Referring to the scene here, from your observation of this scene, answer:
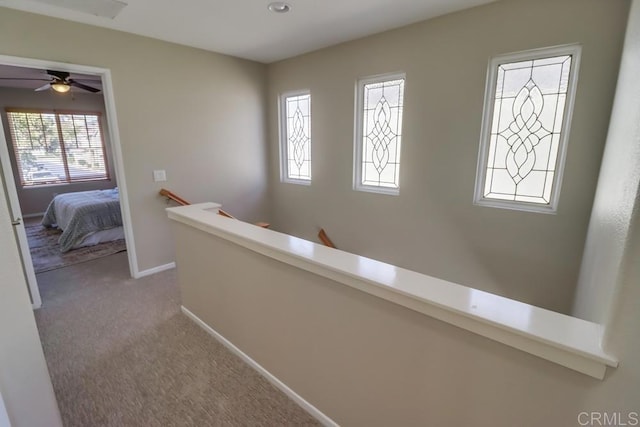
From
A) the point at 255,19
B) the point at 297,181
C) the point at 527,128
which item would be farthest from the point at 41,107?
the point at 527,128

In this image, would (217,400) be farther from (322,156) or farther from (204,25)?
(204,25)

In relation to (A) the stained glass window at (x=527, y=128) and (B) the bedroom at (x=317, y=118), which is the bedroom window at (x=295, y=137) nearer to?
(B) the bedroom at (x=317, y=118)

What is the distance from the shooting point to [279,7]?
2.46 m

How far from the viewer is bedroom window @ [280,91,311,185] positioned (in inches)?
161

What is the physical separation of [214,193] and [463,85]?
318 centimetres

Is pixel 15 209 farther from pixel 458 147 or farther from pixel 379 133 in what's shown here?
pixel 458 147

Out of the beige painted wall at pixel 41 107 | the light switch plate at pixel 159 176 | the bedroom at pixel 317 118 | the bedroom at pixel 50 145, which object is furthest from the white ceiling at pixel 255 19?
the beige painted wall at pixel 41 107

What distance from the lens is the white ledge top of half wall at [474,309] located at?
82 cm

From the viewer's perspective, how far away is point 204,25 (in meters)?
2.86

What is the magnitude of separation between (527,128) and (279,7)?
2329mm

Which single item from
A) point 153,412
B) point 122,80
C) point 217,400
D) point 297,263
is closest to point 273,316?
point 297,263

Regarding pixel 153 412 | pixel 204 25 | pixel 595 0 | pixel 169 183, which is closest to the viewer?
pixel 153 412

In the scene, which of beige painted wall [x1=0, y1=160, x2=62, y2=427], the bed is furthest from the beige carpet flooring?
the bed

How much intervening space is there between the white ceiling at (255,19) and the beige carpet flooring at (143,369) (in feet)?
8.65
